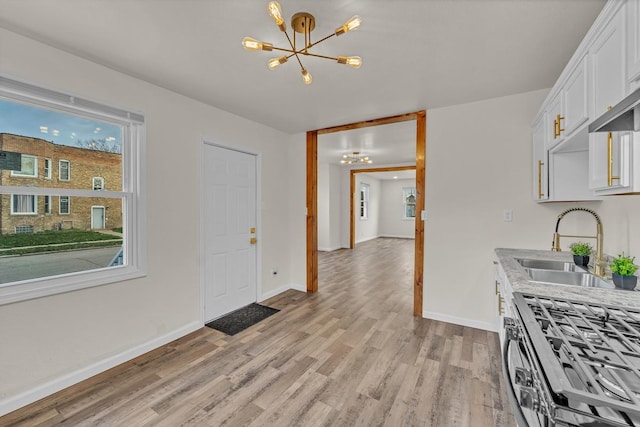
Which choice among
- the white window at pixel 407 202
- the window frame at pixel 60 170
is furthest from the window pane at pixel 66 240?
the white window at pixel 407 202

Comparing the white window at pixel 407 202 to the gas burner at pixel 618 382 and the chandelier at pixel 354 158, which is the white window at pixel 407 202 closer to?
the chandelier at pixel 354 158

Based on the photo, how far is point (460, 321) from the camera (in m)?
3.08

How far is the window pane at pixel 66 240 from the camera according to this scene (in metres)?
1.89

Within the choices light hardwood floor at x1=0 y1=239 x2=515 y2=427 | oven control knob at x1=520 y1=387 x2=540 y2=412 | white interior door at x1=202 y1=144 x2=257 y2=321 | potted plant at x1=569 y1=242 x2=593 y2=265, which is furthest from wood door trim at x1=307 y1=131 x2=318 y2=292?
oven control knob at x1=520 y1=387 x2=540 y2=412

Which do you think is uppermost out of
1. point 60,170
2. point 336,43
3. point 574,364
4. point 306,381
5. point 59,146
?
point 336,43

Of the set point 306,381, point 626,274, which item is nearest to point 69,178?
point 306,381

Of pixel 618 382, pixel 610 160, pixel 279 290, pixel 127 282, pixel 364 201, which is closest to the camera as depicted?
pixel 618 382

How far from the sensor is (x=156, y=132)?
2600mm

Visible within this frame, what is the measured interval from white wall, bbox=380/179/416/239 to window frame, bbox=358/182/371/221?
1.32 metres

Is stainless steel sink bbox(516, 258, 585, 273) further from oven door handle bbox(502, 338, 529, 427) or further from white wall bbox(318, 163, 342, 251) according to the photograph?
white wall bbox(318, 163, 342, 251)

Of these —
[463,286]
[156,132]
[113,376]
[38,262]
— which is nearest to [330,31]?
[156,132]

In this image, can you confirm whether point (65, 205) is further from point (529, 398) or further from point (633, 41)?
point (633, 41)

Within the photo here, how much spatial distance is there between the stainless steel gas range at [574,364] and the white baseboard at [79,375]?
111 inches

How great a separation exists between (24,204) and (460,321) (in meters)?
4.14
